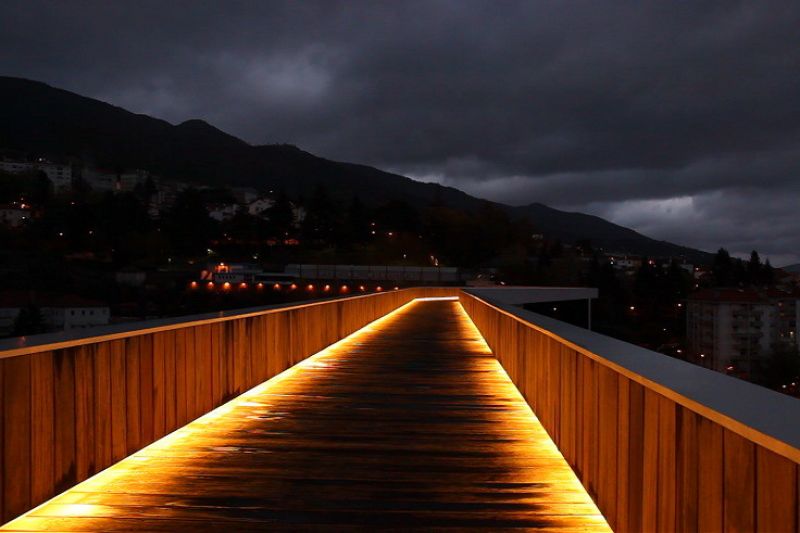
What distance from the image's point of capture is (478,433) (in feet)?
19.6

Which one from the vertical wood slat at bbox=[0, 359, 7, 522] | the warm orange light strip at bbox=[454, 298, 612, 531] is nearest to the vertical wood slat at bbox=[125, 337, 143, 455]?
the vertical wood slat at bbox=[0, 359, 7, 522]

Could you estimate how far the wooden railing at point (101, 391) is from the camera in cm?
375

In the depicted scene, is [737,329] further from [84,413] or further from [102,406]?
[84,413]

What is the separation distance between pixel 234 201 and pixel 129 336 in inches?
7665

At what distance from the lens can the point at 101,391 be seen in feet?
15.0

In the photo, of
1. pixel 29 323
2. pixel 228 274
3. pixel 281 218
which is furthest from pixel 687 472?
pixel 281 218

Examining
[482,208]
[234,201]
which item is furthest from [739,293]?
[234,201]

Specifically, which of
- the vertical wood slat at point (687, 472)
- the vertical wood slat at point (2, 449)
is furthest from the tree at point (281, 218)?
the vertical wood slat at point (687, 472)

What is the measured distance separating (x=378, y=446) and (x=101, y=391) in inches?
83.6

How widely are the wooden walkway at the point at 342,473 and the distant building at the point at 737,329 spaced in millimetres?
72658

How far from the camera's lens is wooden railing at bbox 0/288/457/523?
12.3 ft

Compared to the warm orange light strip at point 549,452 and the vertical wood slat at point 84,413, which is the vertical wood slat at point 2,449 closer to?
the vertical wood slat at point 84,413

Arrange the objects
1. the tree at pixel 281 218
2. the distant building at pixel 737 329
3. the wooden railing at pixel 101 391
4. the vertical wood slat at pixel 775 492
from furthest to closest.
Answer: the tree at pixel 281 218, the distant building at pixel 737 329, the wooden railing at pixel 101 391, the vertical wood slat at pixel 775 492

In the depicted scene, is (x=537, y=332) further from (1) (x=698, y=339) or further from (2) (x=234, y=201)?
(2) (x=234, y=201)
